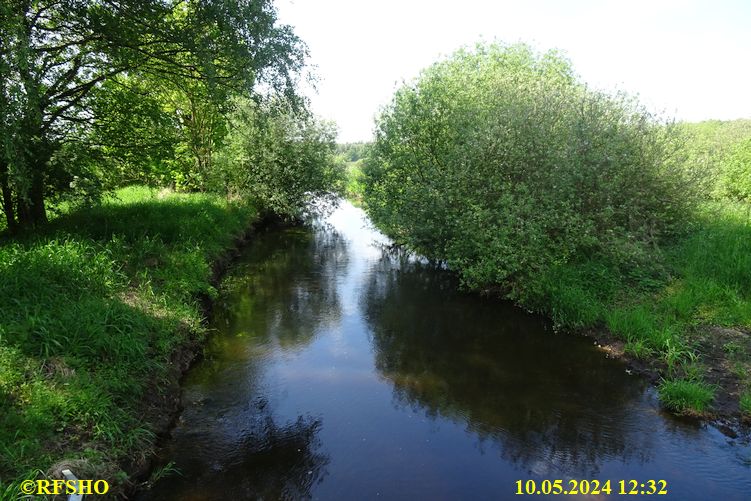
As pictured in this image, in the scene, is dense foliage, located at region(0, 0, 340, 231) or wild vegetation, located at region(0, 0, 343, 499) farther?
dense foliage, located at region(0, 0, 340, 231)

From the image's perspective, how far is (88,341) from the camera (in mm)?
7047

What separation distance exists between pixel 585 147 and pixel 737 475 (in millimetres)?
8843

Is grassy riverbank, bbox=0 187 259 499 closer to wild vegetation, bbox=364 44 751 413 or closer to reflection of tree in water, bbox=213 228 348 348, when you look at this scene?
reflection of tree in water, bbox=213 228 348 348

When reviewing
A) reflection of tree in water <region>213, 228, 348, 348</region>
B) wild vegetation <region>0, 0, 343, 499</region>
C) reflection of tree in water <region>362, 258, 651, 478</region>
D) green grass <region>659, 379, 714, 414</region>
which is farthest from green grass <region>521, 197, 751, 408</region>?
wild vegetation <region>0, 0, 343, 499</region>

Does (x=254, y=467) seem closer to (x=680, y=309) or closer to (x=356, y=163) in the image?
(x=680, y=309)

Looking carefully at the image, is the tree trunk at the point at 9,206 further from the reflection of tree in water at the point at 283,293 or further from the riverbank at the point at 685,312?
the riverbank at the point at 685,312

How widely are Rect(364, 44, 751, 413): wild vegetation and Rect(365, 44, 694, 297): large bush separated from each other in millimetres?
41

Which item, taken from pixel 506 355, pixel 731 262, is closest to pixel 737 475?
pixel 506 355

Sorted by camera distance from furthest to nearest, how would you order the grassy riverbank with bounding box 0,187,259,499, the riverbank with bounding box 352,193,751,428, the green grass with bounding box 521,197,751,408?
the green grass with bounding box 521,197,751,408
the riverbank with bounding box 352,193,751,428
the grassy riverbank with bounding box 0,187,259,499

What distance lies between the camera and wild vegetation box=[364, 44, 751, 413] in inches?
426

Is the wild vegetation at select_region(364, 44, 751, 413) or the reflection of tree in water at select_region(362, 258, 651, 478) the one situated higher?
the wild vegetation at select_region(364, 44, 751, 413)

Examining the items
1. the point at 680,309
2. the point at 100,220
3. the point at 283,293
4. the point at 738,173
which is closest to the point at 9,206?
the point at 100,220

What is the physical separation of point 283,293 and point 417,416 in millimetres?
8147

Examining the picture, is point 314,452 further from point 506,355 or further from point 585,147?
point 585,147
